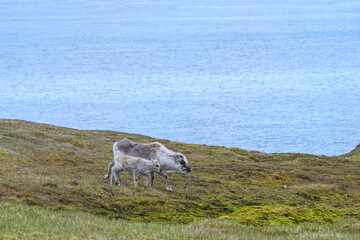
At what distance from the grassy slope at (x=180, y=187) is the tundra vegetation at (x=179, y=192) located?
0.04 meters

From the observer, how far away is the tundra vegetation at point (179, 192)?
19.2m

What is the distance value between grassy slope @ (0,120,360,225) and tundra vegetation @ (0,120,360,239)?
0.04m

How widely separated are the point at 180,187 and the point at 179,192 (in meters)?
1.41

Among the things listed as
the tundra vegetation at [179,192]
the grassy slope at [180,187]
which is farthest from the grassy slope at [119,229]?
the grassy slope at [180,187]

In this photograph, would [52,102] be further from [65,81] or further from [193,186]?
[193,186]

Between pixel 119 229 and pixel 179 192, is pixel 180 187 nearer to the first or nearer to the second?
pixel 179 192

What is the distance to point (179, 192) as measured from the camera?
981 inches

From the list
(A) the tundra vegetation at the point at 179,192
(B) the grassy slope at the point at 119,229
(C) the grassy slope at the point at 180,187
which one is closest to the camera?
(B) the grassy slope at the point at 119,229

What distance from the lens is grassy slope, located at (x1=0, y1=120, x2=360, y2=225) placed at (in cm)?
2022

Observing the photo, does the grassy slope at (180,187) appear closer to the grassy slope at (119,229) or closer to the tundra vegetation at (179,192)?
the tundra vegetation at (179,192)

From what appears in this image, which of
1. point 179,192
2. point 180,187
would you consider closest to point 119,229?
point 179,192

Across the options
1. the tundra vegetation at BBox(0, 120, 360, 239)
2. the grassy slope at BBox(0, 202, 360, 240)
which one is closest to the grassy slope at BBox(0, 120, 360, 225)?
the tundra vegetation at BBox(0, 120, 360, 239)

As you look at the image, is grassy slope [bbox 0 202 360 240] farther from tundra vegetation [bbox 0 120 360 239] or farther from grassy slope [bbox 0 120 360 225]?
grassy slope [bbox 0 120 360 225]

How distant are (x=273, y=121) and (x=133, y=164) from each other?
11614cm
